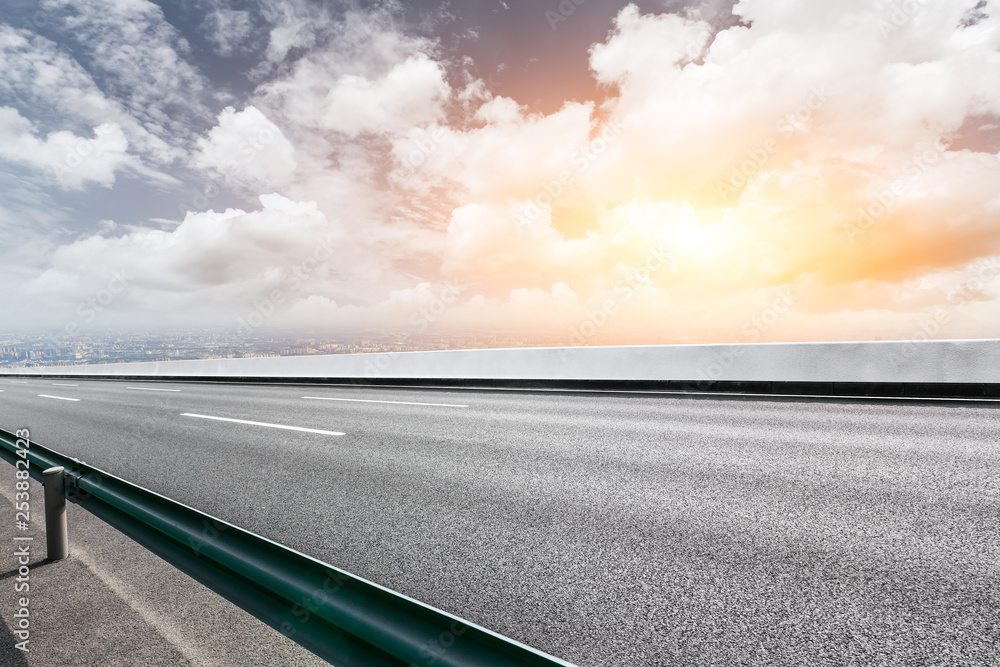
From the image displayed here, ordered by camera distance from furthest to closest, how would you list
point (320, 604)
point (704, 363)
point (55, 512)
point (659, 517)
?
point (704, 363) < point (659, 517) < point (55, 512) < point (320, 604)

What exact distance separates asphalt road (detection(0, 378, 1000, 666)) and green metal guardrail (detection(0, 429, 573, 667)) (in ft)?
3.97

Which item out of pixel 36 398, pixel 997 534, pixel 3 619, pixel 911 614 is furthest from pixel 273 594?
pixel 36 398

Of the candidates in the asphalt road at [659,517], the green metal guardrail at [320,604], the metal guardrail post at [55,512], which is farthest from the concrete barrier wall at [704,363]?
the green metal guardrail at [320,604]

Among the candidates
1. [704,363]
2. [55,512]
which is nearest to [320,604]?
[55,512]

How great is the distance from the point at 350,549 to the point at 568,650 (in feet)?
6.03

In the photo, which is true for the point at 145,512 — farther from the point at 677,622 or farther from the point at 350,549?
the point at 677,622

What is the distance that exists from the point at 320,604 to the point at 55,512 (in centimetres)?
279

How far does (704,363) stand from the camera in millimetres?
11047

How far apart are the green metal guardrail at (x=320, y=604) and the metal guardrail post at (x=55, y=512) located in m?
1.15

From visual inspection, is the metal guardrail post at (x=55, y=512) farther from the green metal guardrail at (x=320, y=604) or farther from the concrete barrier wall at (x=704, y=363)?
the concrete barrier wall at (x=704, y=363)

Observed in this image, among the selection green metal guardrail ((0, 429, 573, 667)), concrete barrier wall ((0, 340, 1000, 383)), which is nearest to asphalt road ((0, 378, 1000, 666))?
concrete barrier wall ((0, 340, 1000, 383))

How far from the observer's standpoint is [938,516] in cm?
378

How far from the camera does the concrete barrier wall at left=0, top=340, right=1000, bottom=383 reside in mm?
8836

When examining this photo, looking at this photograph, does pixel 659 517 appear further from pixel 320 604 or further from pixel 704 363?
pixel 704 363
